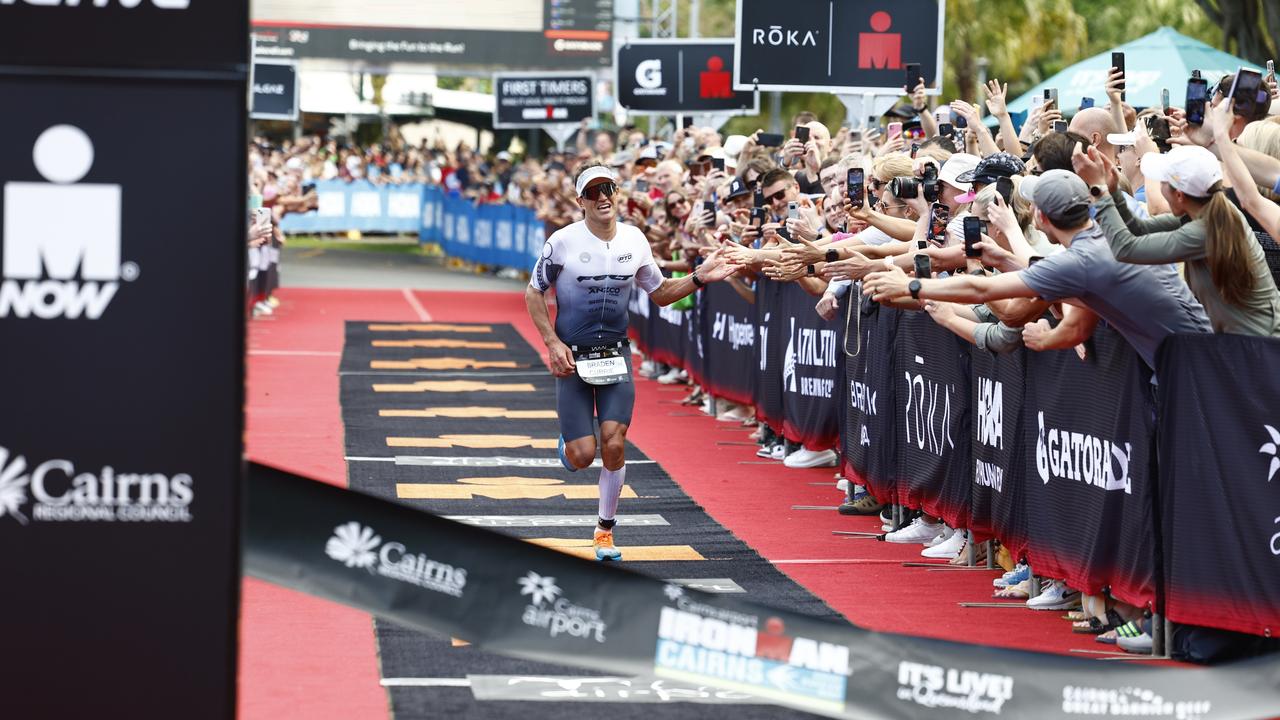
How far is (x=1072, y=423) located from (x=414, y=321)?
1958 centimetres

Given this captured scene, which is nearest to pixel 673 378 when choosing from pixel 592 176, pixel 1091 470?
pixel 592 176

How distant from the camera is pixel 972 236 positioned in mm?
7676

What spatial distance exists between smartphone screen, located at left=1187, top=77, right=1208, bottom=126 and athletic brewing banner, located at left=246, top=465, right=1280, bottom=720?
281cm

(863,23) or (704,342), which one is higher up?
(863,23)

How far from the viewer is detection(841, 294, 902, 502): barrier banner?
11.5 meters

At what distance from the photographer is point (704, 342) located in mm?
17969

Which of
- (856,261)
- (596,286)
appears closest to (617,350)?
(596,286)

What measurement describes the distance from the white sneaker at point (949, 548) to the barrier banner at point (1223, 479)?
9.80 feet

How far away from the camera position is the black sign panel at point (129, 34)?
3.70 meters

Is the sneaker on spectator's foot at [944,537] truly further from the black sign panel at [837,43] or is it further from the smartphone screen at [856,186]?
the black sign panel at [837,43]

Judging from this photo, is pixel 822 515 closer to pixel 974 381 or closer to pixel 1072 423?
pixel 974 381

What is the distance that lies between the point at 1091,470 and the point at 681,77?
14766mm

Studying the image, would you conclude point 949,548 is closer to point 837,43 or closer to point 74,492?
point 837,43

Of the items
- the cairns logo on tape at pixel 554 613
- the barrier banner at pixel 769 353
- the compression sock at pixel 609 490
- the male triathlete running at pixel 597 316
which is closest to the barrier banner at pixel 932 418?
the male triathlete running at pixel 597 316
